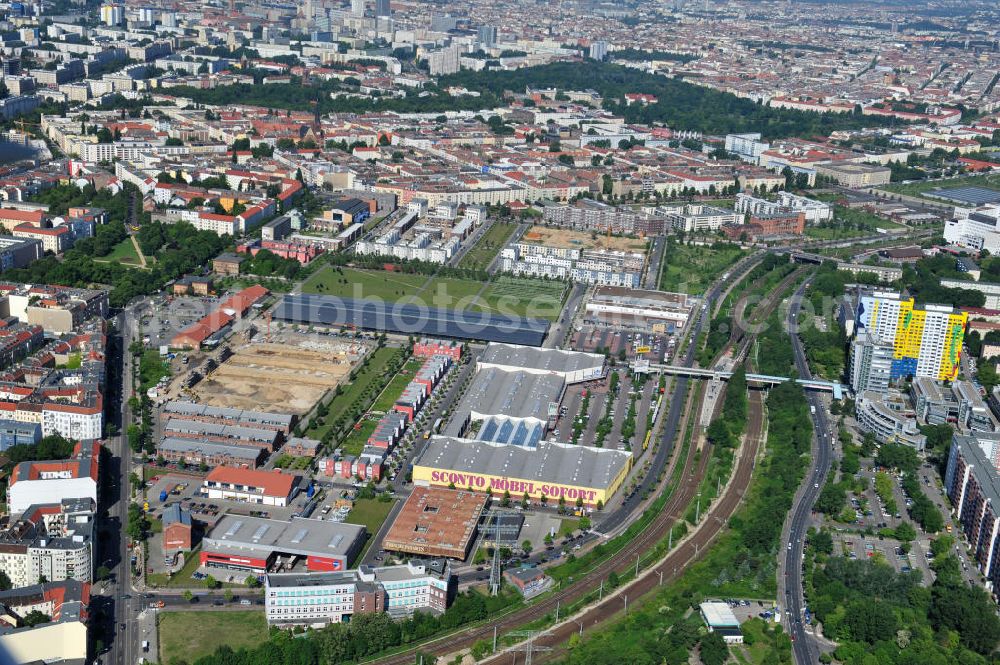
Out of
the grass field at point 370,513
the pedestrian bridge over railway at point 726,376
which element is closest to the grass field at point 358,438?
the grass field at point 370,513

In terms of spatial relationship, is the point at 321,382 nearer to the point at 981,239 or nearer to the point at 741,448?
the point at 741,448

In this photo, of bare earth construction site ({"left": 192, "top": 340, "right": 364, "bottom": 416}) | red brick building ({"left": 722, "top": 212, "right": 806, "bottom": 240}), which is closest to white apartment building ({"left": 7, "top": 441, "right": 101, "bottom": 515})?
bare earth construction site ({"left": 192, "top": 340, "right": 364, "bottom": 416})

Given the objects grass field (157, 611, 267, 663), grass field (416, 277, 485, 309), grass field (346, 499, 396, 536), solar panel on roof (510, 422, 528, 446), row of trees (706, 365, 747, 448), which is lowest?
grass field (157, 611, 267, 663)

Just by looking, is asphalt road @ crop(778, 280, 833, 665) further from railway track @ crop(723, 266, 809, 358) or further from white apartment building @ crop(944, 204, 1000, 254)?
white apartment building @ crop(944, 204, 1000, 254)

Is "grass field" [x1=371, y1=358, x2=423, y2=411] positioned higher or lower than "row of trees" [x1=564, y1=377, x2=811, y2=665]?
lower

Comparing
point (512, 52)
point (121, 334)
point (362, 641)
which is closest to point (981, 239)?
point (121, 334)

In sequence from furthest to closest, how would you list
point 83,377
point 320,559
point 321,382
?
point 321,382, point 83,377, point 320,559

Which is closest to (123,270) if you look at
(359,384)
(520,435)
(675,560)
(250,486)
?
(359,384)

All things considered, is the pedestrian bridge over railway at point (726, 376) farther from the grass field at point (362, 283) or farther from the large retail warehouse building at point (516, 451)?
the grass field at point (362, 283)
